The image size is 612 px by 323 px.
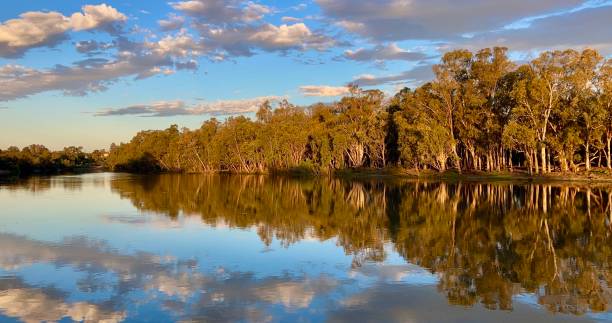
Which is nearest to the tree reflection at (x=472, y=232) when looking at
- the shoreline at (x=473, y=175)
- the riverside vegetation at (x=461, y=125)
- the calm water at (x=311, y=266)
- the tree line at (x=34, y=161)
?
the calm water at (x=311, y=266)

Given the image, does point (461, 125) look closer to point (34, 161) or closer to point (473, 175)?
point (473, 175)

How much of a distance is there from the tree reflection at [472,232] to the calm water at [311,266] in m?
0.07

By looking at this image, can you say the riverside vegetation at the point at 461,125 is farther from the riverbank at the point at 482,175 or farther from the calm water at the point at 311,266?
the calm water at the point at 311,266

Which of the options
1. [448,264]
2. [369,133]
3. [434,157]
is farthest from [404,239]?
[369,133]

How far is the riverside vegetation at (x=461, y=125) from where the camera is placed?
50.6 meters

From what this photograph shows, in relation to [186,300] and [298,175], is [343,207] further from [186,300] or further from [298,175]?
[298,175]

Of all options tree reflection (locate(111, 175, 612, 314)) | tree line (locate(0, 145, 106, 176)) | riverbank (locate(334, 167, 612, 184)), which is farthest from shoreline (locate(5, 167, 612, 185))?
tree line (locate(0, 145, 106, 176))

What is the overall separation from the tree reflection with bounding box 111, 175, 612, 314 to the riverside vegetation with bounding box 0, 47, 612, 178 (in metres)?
15.8

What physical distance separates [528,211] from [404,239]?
11361mm

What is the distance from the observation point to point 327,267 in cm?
1421

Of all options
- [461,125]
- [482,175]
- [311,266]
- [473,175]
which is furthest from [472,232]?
[461,125]

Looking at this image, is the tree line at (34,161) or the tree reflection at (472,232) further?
the tree line at (34,161)

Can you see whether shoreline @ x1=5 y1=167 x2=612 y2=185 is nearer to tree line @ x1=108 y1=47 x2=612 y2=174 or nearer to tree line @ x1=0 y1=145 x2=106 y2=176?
tree line @ x1=108 y1=47 x2=612 y2=174

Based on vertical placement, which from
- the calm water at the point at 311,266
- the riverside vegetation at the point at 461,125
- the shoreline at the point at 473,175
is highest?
the riverside vegetation at the point at 461,125
